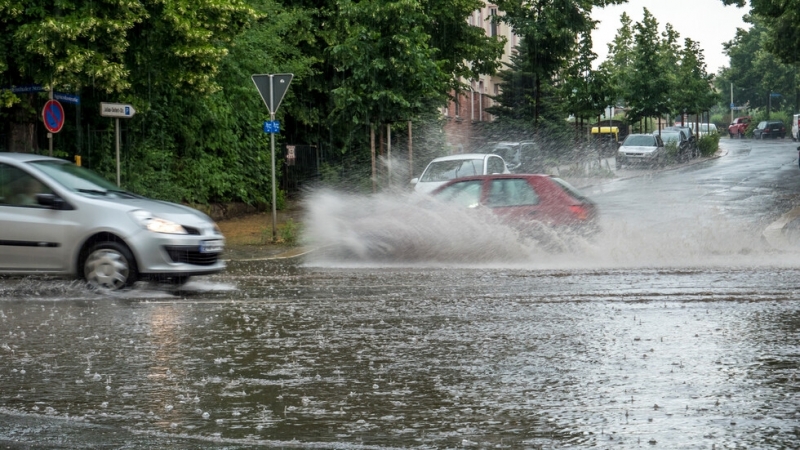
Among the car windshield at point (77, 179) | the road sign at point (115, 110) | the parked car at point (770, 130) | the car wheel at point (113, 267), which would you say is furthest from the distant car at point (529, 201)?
the parked car at point (770, 130)

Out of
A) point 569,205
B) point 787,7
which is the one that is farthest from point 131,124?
point 787,7

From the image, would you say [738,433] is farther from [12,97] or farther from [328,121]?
[328,121]

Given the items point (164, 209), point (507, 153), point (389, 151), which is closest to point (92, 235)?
point (164, 209)

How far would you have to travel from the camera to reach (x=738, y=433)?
5664 mm

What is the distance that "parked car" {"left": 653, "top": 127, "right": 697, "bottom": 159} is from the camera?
5988cm

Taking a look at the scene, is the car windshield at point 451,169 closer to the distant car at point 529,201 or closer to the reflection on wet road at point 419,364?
the distant car at point 529,201

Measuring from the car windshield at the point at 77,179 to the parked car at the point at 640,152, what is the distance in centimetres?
4272

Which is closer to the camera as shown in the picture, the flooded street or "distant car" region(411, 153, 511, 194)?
the flooded street

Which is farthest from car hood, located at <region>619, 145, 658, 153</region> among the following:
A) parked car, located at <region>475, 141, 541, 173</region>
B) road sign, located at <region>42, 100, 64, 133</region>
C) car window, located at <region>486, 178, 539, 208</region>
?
car window, located at <region>486, 178, 539, 208</region>

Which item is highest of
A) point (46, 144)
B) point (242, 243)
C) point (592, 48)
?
point (592, 48)

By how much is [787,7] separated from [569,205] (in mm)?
24983

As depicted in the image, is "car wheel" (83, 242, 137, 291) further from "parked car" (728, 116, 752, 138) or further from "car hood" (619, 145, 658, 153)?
"parked car" (728, 116, 752, 138)

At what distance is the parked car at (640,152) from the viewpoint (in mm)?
53562

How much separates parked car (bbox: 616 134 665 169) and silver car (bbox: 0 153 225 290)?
141ft
